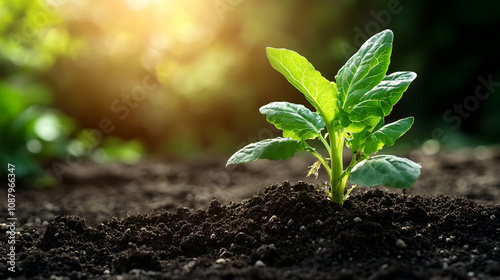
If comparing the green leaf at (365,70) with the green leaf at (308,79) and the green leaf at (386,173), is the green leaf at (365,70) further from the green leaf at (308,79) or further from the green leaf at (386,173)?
the green leaf at (386,173)

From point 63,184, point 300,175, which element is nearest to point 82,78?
point 63,184

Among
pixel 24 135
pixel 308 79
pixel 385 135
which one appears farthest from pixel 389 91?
pixel 24 135

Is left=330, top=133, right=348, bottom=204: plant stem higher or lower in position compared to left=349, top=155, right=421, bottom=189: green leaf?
higher

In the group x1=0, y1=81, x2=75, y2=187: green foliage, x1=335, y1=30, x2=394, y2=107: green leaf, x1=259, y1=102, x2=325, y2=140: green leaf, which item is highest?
x1=0, y1=81, x2=75, y2=187: green foliage

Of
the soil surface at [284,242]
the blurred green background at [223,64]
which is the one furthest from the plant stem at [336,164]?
the blurred green background at [223,64]

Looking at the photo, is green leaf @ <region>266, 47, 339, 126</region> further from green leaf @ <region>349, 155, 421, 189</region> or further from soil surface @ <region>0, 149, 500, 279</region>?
soil surface @ <region>0, 149, 500, 279</region>

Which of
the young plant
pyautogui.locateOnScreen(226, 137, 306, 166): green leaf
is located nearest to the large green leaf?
the young plant

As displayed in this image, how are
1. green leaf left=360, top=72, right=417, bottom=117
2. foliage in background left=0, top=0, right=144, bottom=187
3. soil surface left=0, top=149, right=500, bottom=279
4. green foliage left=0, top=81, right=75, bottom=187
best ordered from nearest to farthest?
soil surface left=0, top=149, right=500, bottom=279
green leaf left=360, top=72, right=417, bottom=117
green foliage left=0, top=81, right=75, bottom=187
foliage in background left=0, top=0, right=144, bottom=187
